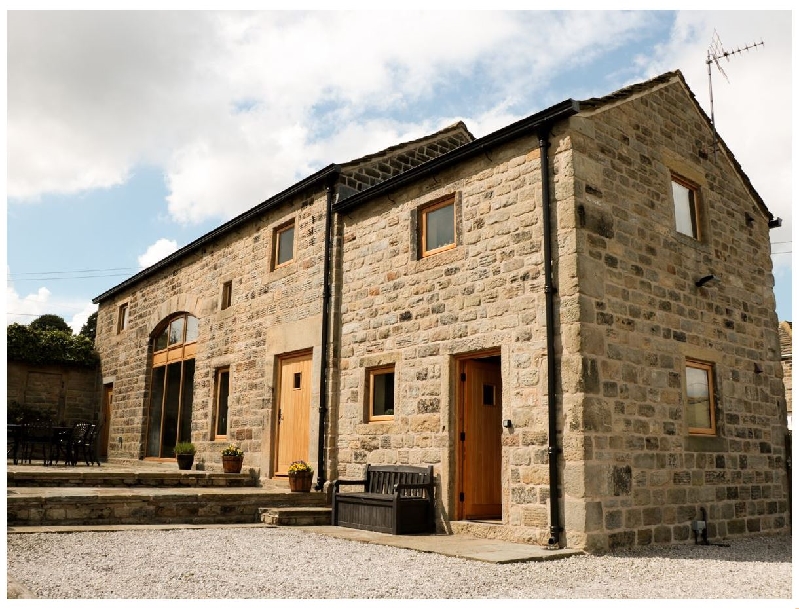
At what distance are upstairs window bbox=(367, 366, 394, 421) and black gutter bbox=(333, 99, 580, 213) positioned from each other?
2645mm

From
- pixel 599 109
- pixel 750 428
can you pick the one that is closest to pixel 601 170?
pixel 599 109

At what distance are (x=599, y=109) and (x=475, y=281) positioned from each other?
2.57m

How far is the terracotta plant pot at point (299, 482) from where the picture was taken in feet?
34.6

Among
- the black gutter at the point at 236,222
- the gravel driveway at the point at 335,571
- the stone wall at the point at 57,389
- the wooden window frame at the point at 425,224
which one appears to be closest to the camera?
the gravel driveway at the point at 335,571

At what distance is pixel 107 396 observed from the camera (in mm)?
18859

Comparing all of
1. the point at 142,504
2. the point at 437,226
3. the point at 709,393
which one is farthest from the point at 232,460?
the point at 709,393

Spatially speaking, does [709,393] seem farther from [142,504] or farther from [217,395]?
[217,395]

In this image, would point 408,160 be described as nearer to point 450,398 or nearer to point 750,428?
point 450,398

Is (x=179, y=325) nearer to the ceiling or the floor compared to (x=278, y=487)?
nearer to the ceiling

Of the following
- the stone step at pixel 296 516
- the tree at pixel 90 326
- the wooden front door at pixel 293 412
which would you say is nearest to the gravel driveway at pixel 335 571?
the stone step at pixel 296 516

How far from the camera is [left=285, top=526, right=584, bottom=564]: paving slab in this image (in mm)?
6918

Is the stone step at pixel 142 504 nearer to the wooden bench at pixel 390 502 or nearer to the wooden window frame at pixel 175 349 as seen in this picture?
the wooden bench at pixel 390 502

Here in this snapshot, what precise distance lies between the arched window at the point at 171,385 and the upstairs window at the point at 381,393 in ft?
18.3

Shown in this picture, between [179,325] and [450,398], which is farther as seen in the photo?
[179,325]
